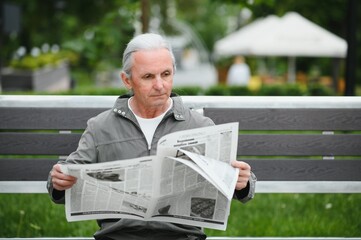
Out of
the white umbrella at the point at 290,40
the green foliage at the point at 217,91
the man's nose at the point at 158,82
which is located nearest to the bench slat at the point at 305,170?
the man's nose at the point at 158,82

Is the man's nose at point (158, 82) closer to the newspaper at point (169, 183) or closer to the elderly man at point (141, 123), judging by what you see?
the elderly man at point (141, 123)

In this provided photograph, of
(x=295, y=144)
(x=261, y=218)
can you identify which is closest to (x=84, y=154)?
(x=295, y=144)

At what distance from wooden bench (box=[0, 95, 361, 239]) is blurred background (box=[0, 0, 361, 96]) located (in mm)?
414

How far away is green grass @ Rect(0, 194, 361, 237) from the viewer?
14.3ft

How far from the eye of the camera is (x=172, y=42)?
1019 inches

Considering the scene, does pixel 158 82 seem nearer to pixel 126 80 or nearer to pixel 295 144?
pixel 126 80

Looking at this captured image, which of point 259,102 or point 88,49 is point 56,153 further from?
point 88,49

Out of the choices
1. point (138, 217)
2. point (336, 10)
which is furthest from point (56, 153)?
point (336, 10)

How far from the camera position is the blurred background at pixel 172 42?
8961 mm

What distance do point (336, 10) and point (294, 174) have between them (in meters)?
26.5

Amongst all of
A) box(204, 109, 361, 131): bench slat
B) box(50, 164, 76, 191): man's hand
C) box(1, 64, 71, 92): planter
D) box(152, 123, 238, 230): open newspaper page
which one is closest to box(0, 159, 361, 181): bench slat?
box(204, 109, 361, 131): bench slat

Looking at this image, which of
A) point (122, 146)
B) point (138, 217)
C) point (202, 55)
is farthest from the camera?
point (202, 55)

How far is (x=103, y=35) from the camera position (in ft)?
30.3

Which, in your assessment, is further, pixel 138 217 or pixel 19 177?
pixel 19 177
